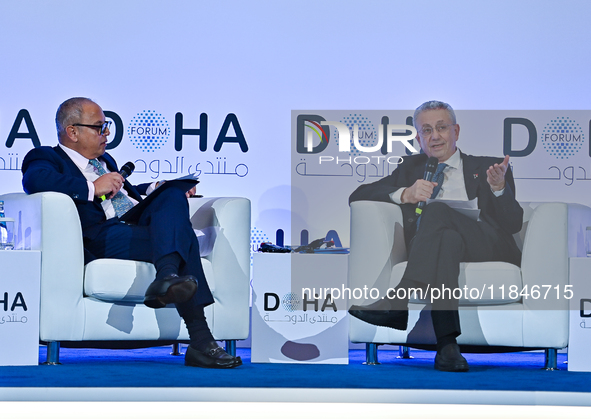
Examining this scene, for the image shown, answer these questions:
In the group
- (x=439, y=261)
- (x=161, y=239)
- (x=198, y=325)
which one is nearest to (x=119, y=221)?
(x=161, y=239)

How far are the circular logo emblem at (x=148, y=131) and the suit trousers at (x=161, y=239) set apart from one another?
1.43 metres

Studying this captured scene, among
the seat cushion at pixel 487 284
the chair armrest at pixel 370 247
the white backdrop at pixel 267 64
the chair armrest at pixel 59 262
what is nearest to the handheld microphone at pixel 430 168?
the chair armrest at pixel 370 247

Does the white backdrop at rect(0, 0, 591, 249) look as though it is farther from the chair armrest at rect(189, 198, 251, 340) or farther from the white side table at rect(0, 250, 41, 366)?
the white side table at rect(0, 250, 41, 366)

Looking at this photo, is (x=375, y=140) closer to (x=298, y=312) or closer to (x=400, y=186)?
(x=400, y=186)

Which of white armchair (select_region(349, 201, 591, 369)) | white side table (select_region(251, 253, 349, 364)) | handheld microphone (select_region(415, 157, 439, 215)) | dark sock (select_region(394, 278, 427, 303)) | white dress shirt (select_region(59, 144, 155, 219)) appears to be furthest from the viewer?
handheld microphone (select_region(415, 157, 439, 215))

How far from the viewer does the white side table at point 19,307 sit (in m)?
2.62

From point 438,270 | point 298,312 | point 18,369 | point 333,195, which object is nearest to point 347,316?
point 298,312

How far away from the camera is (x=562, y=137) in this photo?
13.8ft

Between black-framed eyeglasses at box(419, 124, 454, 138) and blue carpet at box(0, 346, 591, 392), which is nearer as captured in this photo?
blue carpet at box(0, 346, 591, 392)

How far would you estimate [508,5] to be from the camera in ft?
13.9

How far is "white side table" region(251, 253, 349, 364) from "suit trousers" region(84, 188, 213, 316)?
0.29 meters

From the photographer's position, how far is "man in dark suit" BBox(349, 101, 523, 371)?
8.59 ft

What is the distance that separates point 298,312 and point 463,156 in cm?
108

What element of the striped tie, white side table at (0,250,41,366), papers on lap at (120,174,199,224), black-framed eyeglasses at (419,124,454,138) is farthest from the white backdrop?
white side table at (0,250,41,366)
